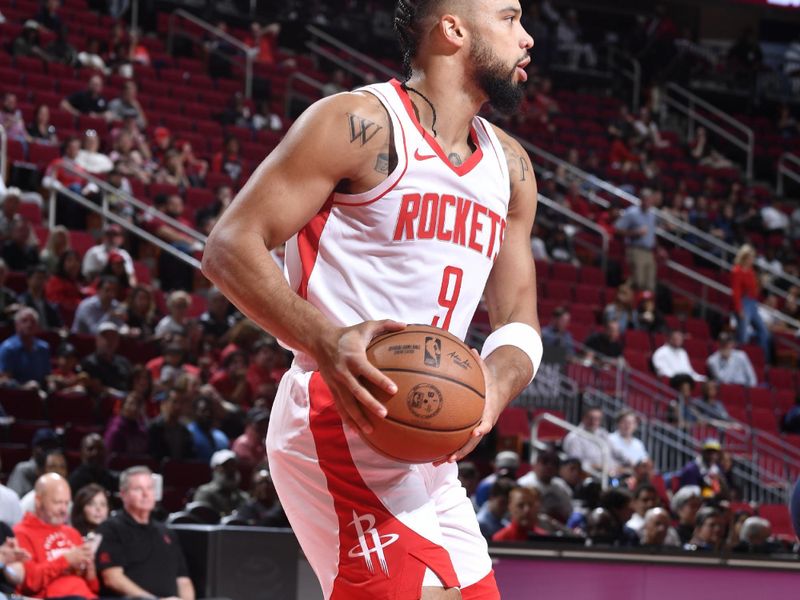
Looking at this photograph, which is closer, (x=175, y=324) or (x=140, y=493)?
(x=140, y=493)

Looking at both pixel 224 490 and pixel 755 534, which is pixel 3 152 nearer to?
pixel 224 490

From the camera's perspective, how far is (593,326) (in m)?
15.5

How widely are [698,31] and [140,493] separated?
20893 millimetres

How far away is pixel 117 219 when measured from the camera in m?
13.0

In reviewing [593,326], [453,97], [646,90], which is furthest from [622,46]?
[453,97]

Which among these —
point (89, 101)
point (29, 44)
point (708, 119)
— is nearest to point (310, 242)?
point (89, 101)

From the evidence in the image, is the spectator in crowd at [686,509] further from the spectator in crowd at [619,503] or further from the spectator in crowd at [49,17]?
the spectator in crowd at [49,17]

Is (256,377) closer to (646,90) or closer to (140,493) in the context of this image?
(140,493)

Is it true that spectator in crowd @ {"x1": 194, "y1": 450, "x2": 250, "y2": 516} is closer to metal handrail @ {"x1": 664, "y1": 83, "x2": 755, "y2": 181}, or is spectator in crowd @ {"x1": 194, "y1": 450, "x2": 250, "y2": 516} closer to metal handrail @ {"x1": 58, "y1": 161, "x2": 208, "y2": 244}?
metal handrail @ {"x1": 58, "y1": 161, "x2": 208, "y2": 244}

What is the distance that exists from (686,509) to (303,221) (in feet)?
27.2

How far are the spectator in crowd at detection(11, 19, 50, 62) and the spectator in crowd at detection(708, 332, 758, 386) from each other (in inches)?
351

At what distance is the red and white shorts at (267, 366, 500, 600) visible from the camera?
285cm

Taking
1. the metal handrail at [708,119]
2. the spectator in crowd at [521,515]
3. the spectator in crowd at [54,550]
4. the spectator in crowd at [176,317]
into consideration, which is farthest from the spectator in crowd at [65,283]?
the metal handrail at [708,119]

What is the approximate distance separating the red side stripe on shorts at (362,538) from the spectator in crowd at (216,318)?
9.27 metres
